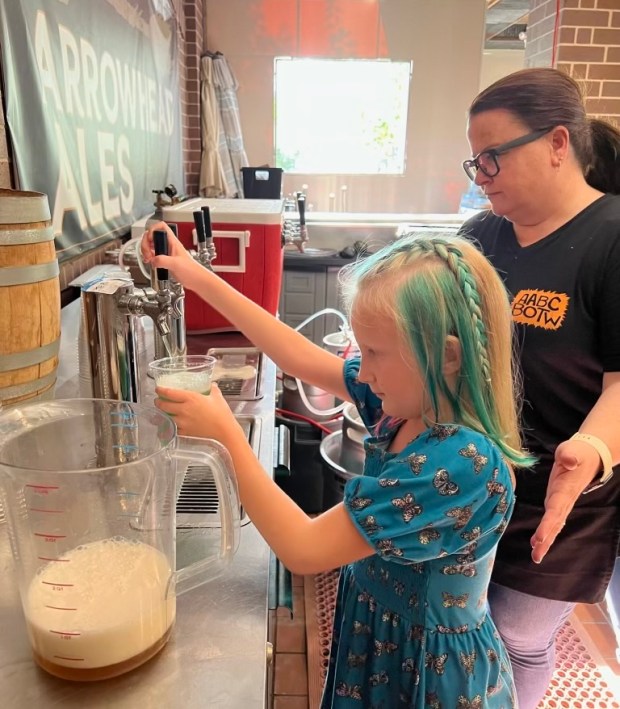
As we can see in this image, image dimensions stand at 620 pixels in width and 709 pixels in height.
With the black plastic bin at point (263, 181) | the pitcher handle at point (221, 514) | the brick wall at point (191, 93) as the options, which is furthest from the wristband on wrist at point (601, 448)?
the brick wall at point (191, 93)

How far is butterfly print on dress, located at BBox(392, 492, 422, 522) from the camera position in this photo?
0.69 m

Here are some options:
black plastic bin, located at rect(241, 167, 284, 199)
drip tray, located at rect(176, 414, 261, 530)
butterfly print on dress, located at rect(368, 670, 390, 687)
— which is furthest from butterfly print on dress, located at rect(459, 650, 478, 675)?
black plastic bin, located at rect(241, 167, 284, 199)

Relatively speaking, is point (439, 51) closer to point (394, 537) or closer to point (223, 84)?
point (223, 84)

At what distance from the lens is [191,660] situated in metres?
0.57

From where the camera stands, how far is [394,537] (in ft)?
2.28

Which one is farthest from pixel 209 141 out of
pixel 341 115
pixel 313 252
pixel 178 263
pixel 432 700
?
pixel 432 700

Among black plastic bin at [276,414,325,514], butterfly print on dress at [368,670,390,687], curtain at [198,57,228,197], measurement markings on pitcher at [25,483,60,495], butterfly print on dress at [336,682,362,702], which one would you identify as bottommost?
black plastic bin at [276,414,325,514]

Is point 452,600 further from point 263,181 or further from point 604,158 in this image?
point 263,181

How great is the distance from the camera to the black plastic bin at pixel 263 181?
372 centimetres

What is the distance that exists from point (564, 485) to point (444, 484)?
339 mm

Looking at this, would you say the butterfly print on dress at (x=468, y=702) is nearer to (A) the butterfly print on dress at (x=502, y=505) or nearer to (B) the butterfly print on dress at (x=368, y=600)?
(B) the butterfly print on dress at (x=368, y=600)

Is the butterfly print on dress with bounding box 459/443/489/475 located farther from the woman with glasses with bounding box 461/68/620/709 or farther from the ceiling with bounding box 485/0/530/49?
the ceiling with bounding box 485/0/530/49

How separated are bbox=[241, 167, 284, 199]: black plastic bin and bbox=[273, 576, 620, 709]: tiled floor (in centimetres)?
239

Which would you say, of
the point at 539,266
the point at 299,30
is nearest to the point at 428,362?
the point at 539,266
